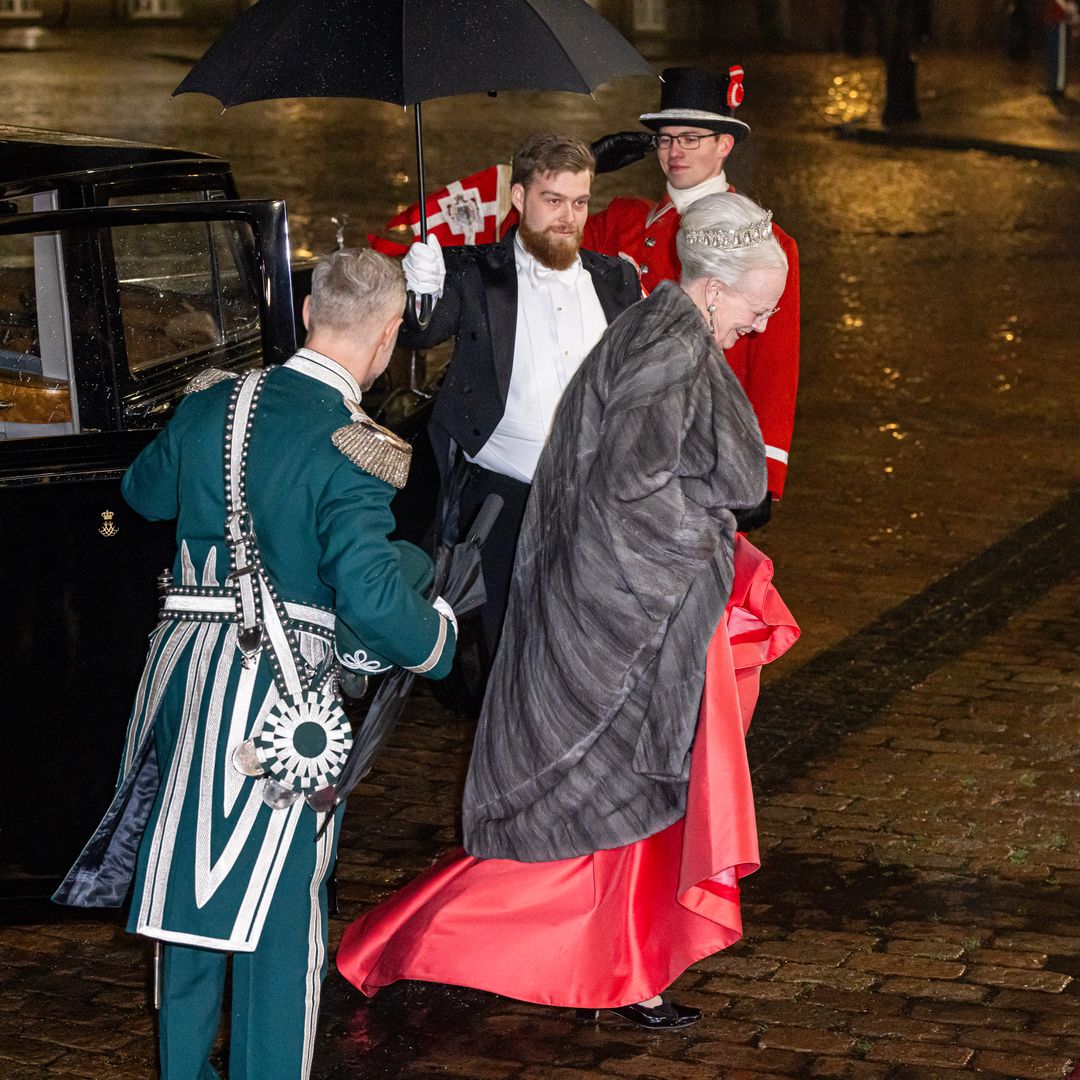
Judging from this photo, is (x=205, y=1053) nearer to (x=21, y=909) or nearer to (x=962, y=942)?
(x=21, y=909)

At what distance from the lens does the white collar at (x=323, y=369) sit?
333 cm

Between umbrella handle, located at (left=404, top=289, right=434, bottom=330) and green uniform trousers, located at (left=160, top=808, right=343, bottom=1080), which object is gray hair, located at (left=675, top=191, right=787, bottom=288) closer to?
umbrella handle, located at (left=404, top=289, right=434, bottom=330)

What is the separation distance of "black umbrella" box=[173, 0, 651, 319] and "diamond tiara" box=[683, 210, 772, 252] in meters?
0.79

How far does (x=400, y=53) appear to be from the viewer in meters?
4.50

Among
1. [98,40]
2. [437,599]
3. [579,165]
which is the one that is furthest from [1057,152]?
[437,599]

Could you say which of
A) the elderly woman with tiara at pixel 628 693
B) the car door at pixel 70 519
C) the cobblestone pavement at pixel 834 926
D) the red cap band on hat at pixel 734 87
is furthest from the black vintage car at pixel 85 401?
the red cap band on hat at pixel 734 87

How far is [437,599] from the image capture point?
3.52 m

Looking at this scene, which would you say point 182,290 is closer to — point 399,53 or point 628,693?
point 399,53

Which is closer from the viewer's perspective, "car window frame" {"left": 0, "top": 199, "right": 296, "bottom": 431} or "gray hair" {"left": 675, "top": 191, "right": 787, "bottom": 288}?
"gray hair" {"left": 675, "top": 191, "right": 787, "bottom": 288}

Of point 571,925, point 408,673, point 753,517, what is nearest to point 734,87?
point 753,517

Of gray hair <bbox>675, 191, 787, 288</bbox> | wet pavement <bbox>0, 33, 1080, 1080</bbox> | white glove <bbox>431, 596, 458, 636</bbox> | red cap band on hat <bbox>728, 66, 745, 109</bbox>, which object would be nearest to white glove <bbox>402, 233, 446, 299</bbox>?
gray hair <bbox>675, 191, 787, 288</bbox>

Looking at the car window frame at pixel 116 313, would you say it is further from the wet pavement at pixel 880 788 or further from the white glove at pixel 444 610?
the wet pavement at pixel 880 788

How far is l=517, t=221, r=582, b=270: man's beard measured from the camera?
15.0 feet

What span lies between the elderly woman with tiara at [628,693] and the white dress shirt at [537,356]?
24.2 inches
